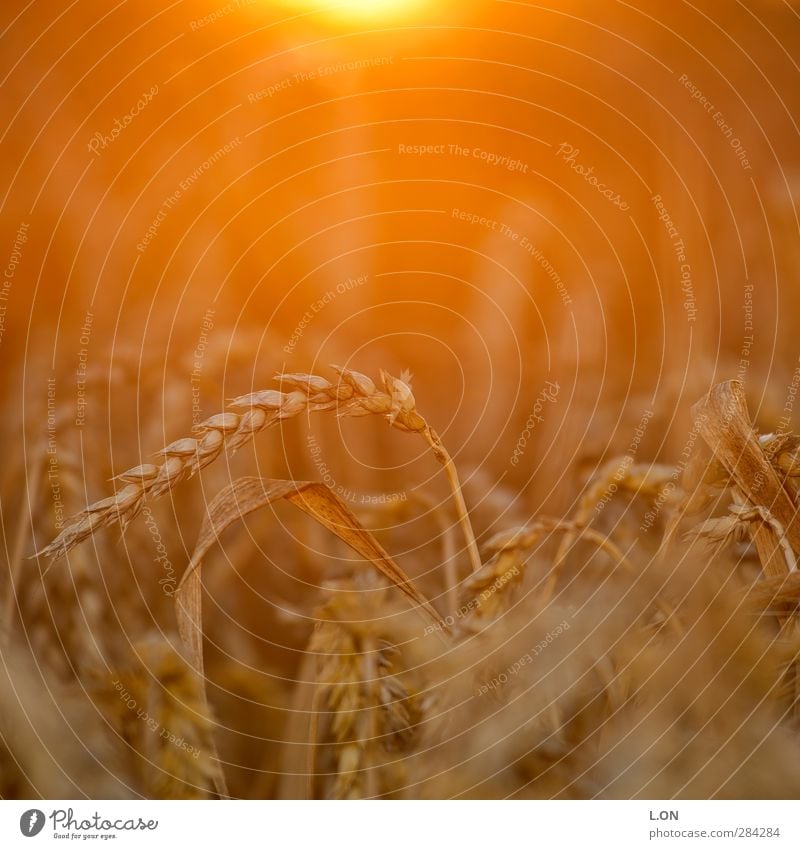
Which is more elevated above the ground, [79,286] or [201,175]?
[201,175]

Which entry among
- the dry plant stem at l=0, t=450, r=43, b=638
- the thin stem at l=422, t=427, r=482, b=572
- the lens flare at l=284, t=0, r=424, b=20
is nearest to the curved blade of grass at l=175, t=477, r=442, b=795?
the thin stem at l=422, t=427, r=482, b=572

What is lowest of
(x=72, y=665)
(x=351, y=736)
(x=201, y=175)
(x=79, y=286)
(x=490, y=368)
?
(x=351, y=736)

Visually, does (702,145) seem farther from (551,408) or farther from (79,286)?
(79,286)

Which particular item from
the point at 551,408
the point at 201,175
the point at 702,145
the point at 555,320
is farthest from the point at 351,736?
the point at 702,145
